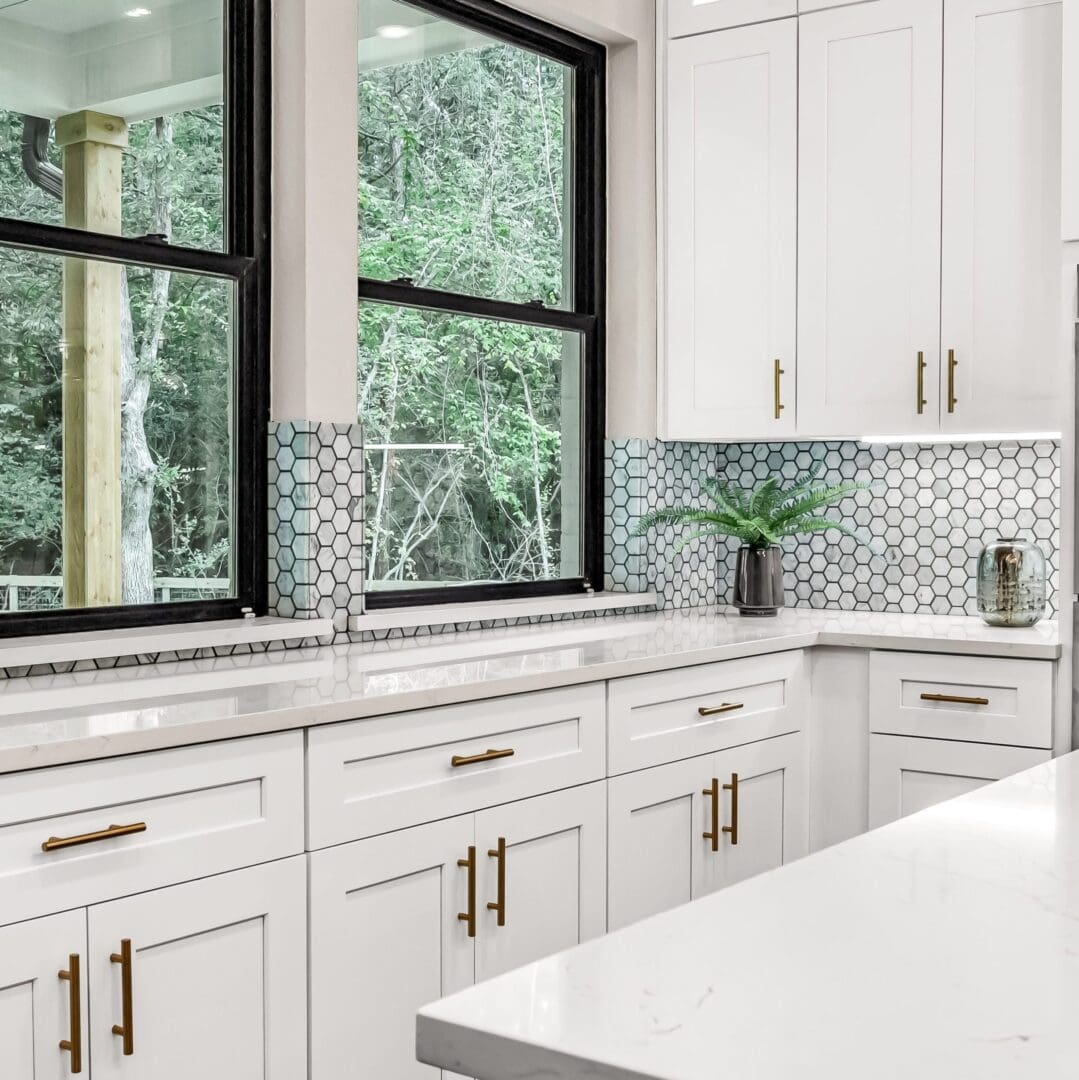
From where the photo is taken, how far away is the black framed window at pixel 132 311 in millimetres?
2525

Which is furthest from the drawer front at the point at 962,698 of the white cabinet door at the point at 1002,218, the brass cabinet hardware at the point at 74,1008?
the brass cabinet hardware at the point at 74,1008

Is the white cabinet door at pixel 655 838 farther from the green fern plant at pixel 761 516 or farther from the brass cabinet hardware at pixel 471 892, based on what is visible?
the green fern plant at pixel 761 516

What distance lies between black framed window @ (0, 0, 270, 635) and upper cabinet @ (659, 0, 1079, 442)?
4.37 feet

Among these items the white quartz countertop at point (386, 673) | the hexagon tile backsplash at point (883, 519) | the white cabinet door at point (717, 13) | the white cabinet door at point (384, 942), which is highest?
the white cabinet door at point (717, 13)

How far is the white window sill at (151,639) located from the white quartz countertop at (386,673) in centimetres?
4

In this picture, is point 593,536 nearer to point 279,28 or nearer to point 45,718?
point 279,28

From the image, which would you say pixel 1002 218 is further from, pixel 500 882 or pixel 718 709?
pixel 500 882

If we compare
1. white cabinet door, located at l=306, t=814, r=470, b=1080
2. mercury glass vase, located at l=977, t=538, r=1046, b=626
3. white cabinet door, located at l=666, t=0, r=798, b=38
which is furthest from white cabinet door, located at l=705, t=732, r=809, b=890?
white cabinet door, located at l=666, t=0, r=798, b=38

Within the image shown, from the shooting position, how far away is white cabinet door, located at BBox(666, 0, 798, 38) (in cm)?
361

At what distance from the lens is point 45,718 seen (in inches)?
75.9

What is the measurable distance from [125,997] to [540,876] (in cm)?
92

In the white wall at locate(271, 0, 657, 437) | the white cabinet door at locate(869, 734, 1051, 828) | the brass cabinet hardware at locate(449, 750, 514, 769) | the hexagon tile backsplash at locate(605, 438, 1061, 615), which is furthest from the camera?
the hexagon tile backsplash at locate(605, 438, 1061, 615)

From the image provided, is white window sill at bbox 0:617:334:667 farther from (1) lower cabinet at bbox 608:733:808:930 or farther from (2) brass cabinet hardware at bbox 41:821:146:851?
(1) lower cabinet at bbox 608:733:808:930

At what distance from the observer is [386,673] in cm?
248
